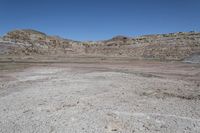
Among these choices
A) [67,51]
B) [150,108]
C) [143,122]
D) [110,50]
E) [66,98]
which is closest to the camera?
[143,122]

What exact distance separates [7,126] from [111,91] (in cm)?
595

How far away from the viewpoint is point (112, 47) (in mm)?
74812

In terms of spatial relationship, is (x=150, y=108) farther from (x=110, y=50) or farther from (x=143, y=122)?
(x=110, y=50)

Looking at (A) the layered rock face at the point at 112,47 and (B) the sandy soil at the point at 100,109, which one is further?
(A) the layered rock face at the point at 112,47

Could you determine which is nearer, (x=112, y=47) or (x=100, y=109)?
(x=100, y=109)

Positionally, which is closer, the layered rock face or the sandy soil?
the sandy soil

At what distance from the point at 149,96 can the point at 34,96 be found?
5185 millimetres

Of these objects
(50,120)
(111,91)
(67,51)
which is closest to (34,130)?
(50,120)

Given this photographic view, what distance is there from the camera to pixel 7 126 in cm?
763

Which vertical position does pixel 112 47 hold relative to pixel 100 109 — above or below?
above

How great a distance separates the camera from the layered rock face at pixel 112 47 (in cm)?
5530

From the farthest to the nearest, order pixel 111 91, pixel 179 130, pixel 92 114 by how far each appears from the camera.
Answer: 1. pixel 111 91
2. pixel 92 114
3. pixel 179 130

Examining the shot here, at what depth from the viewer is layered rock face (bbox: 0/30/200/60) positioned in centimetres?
5530

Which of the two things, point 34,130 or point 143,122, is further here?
point 143,122
